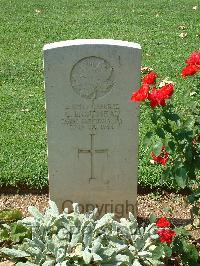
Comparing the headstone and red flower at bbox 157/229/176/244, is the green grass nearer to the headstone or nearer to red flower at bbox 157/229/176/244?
the headstone

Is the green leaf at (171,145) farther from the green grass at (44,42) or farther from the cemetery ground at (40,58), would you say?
the green grass at (44,42)

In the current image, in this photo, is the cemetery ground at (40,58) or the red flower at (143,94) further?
the cemetery ground at (40,58)

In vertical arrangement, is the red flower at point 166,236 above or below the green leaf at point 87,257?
above

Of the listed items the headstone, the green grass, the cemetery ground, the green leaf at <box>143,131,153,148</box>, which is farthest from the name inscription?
the green grass

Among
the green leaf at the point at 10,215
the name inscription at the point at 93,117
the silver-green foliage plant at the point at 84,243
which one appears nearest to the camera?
the silver-green foliage plant at the point at 84,243

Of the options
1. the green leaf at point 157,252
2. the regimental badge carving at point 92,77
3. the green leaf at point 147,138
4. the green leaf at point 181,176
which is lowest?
the green leaf at point 157,252

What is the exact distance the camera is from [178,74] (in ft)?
25.1

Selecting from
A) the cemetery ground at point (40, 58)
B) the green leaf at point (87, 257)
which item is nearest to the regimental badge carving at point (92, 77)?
the cemetery ground at point (40, 58)

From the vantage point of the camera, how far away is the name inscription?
4.14 metres

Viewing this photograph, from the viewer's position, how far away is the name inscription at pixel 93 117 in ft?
13.6

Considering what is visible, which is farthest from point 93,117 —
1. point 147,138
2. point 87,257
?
point 87,257

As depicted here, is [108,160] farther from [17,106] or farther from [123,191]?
[17,106]

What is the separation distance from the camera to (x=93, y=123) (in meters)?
4.21

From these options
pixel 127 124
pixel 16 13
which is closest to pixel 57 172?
pixel 127 124
